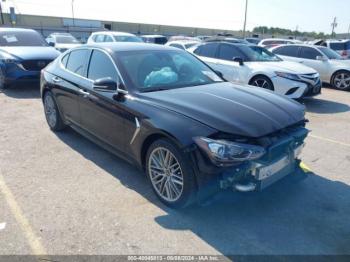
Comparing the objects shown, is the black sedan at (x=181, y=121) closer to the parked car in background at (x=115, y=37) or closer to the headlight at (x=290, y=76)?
the headlight at (x=290, y=76)

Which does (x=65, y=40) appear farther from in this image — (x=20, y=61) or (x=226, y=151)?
(x=226, y=151)

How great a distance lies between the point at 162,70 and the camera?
14.0 ft

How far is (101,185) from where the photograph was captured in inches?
158

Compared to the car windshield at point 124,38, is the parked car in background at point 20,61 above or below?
below

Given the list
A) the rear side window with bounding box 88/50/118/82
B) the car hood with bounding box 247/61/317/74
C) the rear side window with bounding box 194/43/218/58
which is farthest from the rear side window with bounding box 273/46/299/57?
the rear side window with bounding box 88/50/118/82

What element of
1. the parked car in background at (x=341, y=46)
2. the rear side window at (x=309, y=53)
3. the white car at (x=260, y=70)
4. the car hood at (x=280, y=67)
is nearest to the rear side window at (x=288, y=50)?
the rear side window at (x=309, y=53)

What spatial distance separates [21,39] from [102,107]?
7.92 metres

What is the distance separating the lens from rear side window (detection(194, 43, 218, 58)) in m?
9.62

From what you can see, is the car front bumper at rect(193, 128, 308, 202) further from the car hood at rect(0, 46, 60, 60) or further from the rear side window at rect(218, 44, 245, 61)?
the car hood at rect(0, 46, 60, 60)

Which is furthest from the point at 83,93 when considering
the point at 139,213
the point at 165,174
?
the point at 139,213

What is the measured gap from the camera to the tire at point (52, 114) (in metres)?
5.70

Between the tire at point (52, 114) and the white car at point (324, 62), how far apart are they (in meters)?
8.98

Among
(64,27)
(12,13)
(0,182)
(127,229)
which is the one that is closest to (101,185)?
(127,229)

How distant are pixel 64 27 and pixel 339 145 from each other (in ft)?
151
